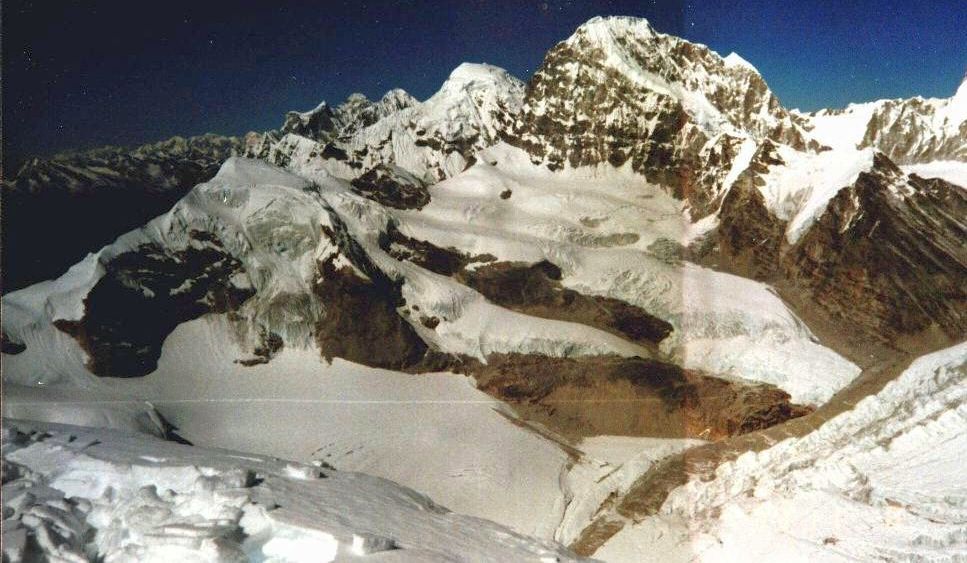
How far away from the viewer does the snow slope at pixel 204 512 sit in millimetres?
5434

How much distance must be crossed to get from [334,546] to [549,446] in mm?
20817

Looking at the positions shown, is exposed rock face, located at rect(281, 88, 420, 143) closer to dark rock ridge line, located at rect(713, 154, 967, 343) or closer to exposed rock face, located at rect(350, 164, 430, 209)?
exposed rock face, located at rect(350, 164, 430, 209)

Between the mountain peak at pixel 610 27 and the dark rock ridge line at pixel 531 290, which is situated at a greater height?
the mountain peak at pixel 610 27

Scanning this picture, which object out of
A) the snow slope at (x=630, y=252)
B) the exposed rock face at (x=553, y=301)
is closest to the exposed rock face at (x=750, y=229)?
the snow slope at (x=630, y=252)

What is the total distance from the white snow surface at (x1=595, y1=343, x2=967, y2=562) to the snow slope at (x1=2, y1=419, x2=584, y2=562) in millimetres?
11464

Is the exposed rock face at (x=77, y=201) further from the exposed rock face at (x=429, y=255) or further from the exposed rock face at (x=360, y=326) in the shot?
the exposed rock face at (x=429, y=255)

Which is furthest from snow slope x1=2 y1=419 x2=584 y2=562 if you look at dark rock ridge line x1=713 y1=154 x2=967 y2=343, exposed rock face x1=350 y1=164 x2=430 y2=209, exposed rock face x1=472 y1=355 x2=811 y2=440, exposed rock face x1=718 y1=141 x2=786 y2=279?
exposed rock face x1=350 y1=164 x2=430 y2=209

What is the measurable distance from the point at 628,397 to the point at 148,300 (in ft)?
83.6

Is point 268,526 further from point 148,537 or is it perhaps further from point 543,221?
point 543,221

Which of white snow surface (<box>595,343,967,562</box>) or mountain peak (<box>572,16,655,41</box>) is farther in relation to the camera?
mountain peak (<box>572,16,655,41</box>)

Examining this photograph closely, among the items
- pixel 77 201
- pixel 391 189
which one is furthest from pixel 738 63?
pixel 77 201

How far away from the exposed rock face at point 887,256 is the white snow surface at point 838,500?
11.2m

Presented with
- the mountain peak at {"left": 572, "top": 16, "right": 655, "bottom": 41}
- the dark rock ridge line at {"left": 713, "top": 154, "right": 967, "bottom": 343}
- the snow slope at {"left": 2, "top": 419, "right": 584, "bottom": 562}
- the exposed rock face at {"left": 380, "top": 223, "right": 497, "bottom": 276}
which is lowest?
the snow slope at {"left": 2, "top": 419, "right": 584, "bottom": 562}

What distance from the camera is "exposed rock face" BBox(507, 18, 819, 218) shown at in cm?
4553
